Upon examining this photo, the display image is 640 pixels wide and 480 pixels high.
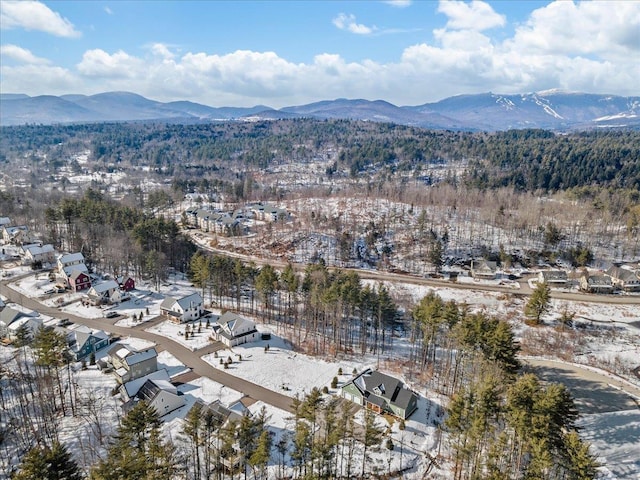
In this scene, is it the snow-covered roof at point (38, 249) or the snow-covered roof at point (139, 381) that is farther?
the snow-covered roof at point (38, 249)

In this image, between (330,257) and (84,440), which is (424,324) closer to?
(84,440)

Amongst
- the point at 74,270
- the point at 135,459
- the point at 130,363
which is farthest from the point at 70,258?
the point at 135,459

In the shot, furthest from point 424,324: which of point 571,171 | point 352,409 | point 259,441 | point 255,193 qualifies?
point 571,171

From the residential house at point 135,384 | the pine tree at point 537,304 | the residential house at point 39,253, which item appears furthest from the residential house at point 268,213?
the residential house at point 135,384

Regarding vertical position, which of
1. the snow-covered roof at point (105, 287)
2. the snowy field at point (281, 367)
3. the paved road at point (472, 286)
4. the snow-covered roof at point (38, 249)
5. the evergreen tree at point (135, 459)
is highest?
the evergreen tree at point (135, 459)

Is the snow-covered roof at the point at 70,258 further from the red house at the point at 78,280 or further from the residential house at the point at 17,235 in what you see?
the residential house at the point at 17,235
